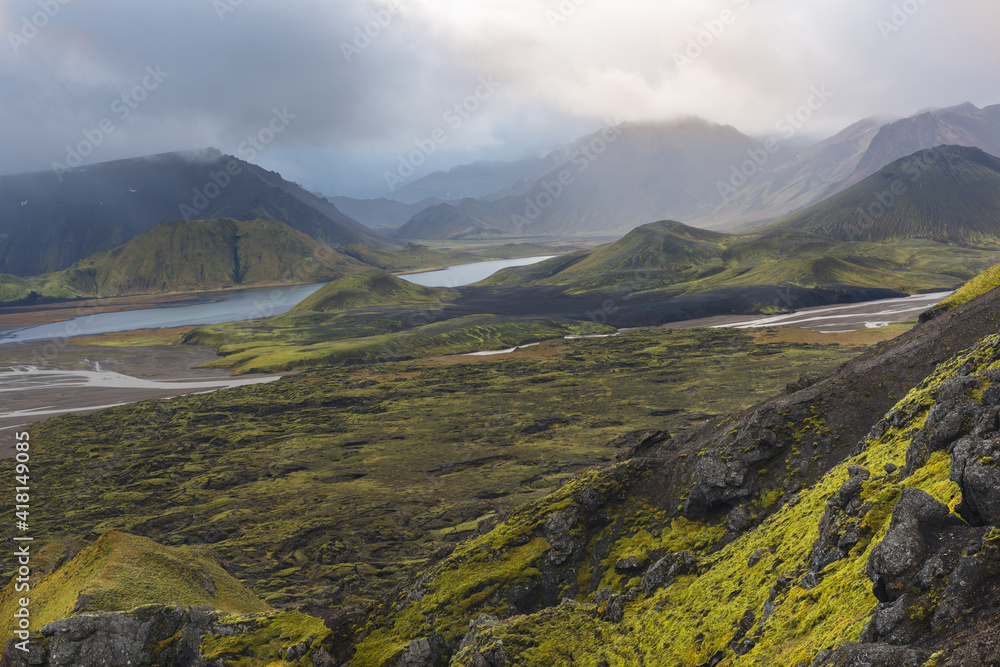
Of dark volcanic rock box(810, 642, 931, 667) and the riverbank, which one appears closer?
dark volcanic rock box(810, 642, 931, 667)

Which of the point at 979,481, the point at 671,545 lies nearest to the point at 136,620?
the point at 671,545

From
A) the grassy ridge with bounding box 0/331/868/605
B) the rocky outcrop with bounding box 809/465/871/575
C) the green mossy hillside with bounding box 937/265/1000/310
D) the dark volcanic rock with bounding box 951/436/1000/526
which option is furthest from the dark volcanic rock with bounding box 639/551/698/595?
the green mossy hillside with bounding box 937/265/1000/310

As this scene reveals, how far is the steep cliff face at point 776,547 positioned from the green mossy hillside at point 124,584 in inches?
589

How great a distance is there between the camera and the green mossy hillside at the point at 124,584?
3528cm

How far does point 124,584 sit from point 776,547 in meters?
37.3

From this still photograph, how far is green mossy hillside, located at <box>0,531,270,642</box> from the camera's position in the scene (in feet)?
116

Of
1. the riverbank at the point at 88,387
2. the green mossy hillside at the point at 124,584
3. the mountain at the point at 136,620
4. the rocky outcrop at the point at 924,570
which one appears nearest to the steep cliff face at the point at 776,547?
the rocky outcrop at the point at 924,570

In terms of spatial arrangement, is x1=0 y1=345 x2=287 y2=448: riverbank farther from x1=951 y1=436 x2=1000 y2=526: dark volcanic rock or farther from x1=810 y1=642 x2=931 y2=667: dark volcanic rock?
x1=951 y1=436 x2=1000 y2=526: dark volcanic rock

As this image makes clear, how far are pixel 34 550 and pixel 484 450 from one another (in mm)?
58191

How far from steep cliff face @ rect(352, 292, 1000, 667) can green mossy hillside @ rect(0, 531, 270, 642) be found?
14954 mm

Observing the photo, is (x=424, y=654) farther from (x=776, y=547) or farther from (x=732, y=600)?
(x=776, y=547)

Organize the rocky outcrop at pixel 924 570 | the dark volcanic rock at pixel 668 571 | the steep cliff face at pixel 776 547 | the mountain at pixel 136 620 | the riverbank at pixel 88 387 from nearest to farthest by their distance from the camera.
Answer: the rocky outcrop at pixel 924 570, the steep cliff face at pixel 776 547, the dark volcanic rock at pixel 668 571, the mountain at pixel 136 620, the riverbank at pixel 88 387

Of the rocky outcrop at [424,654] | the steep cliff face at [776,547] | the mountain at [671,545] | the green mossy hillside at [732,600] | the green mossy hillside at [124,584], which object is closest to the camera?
the steep cliff face at [776,547]

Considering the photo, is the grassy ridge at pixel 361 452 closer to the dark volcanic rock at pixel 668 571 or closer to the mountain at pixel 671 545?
the mountain at pixel 671 545
